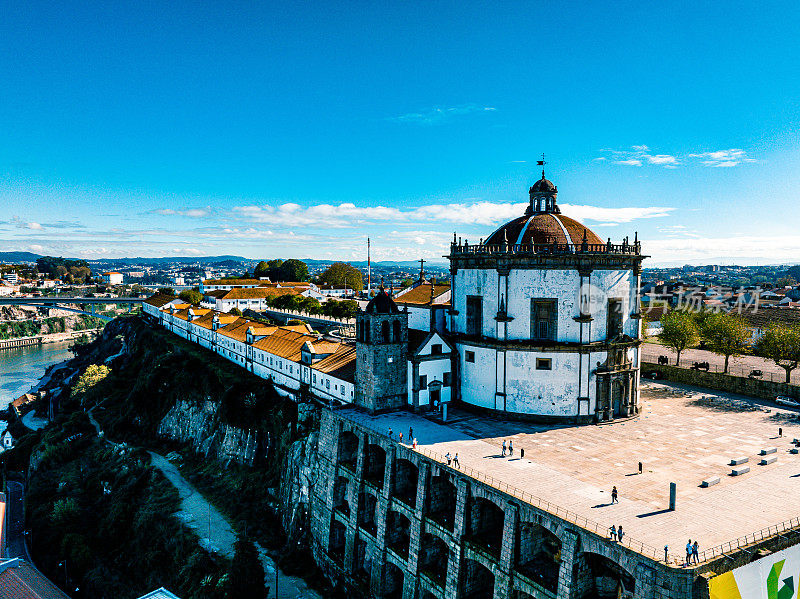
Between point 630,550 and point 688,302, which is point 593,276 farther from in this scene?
point 688,302

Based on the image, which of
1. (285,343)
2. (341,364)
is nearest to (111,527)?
(285,343)

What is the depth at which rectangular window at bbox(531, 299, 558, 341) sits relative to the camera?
41531mm

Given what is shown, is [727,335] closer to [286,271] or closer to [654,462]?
[654,462]

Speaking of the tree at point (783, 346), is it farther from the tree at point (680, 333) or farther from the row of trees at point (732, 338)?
the tree at point (680, 333)

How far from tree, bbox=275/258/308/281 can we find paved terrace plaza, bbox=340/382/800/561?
422 feet

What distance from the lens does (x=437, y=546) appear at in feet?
108

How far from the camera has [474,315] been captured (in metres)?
45.7

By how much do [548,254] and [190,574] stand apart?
3598cm

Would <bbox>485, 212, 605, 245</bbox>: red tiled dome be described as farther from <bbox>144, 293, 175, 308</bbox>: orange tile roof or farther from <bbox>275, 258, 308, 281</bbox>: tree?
<bbox>275, 258, 308, 281</bbox>: tree

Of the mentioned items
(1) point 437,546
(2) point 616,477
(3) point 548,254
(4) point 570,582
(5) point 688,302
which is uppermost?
(3) point 548,254

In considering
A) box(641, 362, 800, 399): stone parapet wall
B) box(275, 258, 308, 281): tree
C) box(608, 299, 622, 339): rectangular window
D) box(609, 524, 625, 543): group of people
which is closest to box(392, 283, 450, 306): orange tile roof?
box(608, 299, 622, 339): rectangular window

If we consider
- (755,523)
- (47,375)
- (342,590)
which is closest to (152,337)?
(47,375)

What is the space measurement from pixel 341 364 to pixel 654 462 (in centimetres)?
2643

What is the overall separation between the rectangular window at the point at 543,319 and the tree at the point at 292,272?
13155cm
